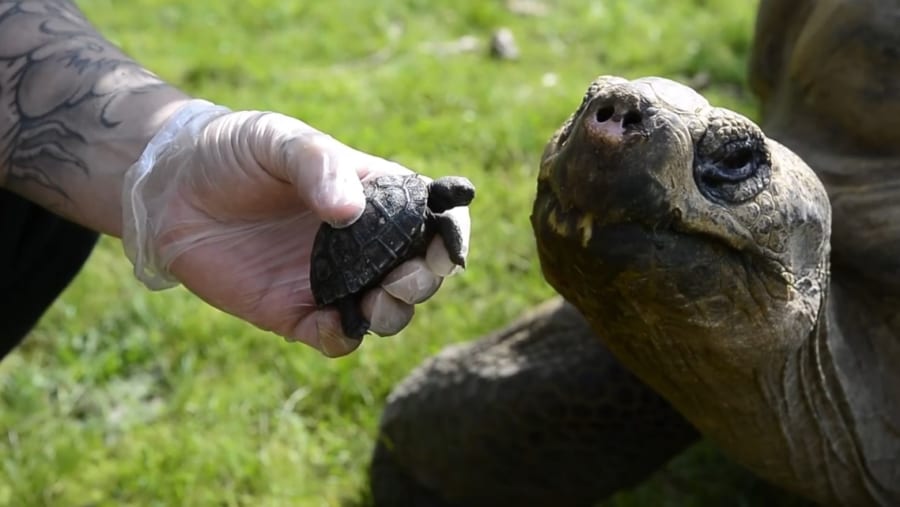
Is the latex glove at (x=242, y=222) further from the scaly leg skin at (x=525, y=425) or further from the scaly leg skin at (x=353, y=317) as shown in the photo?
the scaly leg skin at (x=525, y=425)

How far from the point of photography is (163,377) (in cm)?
274

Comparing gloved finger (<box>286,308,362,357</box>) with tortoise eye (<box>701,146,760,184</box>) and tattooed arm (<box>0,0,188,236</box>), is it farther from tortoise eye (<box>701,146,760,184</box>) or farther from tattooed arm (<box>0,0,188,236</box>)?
tortoise eye (<box>701,146,760,184</box>)

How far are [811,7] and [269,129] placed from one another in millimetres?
918

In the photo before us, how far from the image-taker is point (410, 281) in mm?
1420

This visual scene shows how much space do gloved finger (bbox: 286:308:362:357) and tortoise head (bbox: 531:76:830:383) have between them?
277 mm

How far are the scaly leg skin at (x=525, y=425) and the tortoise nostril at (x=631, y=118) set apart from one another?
0.90 metres

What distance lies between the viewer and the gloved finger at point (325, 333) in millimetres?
1498

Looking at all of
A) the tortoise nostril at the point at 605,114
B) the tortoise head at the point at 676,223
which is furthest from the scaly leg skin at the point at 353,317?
the tortoise nostril at the point at 605,114

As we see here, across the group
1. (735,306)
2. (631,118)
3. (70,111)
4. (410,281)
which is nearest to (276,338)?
(70,111)

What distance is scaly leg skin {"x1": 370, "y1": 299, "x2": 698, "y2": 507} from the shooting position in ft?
6.81

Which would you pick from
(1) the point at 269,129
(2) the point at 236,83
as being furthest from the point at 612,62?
(1) the point at 269,129


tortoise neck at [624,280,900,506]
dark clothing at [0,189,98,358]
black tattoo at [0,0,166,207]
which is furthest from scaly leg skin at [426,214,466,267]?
dark clothing at [0,189,98,358]

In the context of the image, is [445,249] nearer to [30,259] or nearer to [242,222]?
[242,222]

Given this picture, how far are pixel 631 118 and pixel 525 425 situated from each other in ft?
3.39
